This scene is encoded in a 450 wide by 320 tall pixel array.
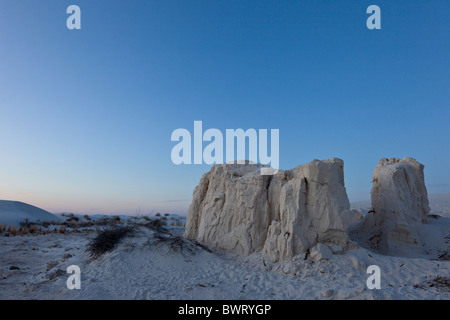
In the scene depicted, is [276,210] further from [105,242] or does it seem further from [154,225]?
[154,225]

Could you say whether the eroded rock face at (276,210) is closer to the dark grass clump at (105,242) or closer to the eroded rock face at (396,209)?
the eroded rock face at (396,209)

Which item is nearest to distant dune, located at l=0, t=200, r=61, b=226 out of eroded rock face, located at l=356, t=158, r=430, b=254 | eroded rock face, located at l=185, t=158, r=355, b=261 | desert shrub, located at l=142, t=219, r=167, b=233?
desert shrub, located at l=142, t=219, r=167, b=233

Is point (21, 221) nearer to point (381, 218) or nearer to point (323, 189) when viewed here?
point (323, 189)

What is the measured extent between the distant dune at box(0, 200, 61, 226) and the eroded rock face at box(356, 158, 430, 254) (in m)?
26.7

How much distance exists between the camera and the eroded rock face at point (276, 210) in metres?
8.59

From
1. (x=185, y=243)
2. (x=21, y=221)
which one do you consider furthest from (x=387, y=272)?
(x=21, y=221)

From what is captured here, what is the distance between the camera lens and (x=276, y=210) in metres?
9.81

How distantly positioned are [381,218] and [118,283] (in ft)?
32.7

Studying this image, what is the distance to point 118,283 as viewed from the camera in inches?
289

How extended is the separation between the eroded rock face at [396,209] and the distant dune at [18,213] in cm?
2667

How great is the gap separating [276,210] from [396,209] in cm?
465

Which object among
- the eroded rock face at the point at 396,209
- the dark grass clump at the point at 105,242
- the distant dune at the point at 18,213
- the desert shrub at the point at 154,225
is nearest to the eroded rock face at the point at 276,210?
the eroded rock face at the point at 396,209

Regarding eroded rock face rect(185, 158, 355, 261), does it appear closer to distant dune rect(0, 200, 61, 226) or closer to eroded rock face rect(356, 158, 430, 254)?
eroded rock face rect(356, 158, 430, 254)
